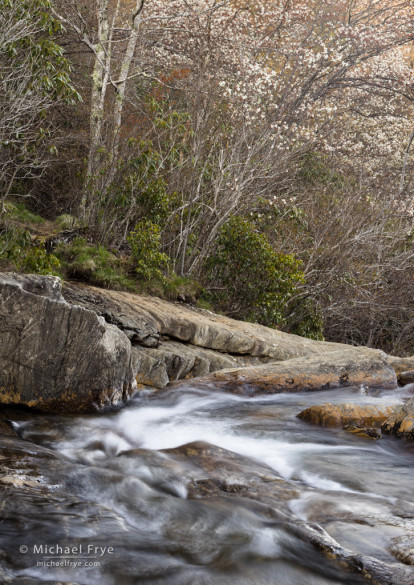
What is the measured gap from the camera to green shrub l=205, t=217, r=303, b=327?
435 inches

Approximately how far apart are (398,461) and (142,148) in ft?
27.7

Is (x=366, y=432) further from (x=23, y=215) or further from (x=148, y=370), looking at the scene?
(x=23, y=215)

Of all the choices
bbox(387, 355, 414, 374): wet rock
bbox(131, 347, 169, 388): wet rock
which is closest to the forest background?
bbox(131, 347, 169, 388): wet rock

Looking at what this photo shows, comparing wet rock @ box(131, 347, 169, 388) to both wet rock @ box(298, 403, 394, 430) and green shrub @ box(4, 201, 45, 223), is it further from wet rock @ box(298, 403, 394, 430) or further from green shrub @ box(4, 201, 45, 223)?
green shrub @ box(4, 201, 45, 223)

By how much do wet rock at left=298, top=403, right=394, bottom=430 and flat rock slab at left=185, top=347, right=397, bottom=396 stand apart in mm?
1118

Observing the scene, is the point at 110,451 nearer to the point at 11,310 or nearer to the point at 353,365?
the point at 11,310

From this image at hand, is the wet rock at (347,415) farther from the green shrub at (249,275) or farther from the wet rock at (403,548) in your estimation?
the green shrub at (249,275)

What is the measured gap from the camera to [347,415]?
640 centimetres

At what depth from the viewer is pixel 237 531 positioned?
3.65 metres

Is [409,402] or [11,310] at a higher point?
[11,310]

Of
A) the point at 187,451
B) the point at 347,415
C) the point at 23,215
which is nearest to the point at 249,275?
the point at 23,215

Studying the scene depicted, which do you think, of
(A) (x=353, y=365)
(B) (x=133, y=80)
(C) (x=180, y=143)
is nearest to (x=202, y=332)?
(A) (x=353, y=365)

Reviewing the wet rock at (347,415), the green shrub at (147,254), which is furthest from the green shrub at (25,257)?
the wet rock at (347,415)

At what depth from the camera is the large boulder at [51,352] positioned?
5.62m
